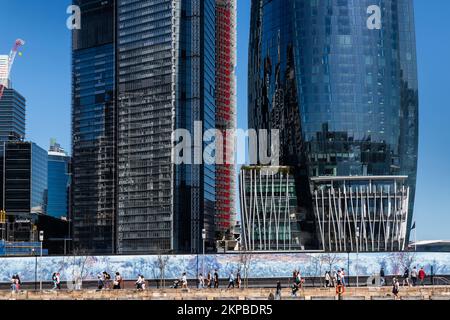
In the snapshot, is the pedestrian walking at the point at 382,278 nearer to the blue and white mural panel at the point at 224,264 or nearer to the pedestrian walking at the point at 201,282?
the blue and white mural panel at the point at 224,264

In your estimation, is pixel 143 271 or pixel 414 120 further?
pixel 414 120

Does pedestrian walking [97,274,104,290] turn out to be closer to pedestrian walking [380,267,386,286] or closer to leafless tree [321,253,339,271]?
leafless tree [321,253,339,271]

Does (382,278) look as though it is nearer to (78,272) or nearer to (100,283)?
(100,283)

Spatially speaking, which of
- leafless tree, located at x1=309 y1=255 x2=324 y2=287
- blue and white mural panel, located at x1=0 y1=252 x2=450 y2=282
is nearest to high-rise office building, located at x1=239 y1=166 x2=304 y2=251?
blue and white mural panel, located at x1=0 y1=252 x2=450 y2=282

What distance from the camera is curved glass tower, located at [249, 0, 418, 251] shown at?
186875 mm

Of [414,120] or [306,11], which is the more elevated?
[306,11]

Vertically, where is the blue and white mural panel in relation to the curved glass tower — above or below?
below

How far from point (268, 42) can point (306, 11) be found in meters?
13.1

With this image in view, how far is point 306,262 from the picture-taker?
6625cm

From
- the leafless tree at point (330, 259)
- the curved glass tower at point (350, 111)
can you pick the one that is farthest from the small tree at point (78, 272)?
the curved glass tower at point (350, 111)

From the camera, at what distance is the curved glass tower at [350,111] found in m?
187
